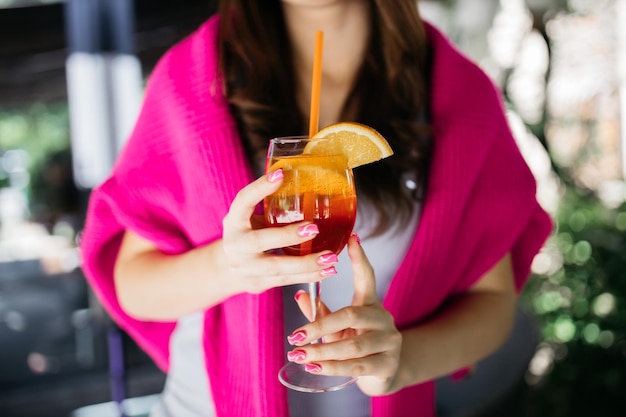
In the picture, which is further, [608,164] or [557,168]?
[608,164]

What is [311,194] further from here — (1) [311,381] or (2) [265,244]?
(1) [311,381]

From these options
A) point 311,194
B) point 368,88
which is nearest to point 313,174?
point 311,194

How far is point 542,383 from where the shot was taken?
8.68 feet

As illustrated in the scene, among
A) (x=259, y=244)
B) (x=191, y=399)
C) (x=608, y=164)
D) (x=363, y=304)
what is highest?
(x=259, y=244)

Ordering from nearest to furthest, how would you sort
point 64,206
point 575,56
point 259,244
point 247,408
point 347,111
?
point 259,244 → point 247,408 → point 347,111 → point 575,56 → point 64,206

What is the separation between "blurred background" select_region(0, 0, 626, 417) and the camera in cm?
263

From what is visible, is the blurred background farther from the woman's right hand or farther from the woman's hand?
the woman's right hand

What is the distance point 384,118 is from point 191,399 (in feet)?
1.81

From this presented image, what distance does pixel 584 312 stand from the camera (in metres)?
2.62

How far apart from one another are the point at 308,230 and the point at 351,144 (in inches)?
5.4

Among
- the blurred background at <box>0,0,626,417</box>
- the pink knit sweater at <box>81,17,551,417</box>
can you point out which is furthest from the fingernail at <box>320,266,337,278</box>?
the blurred background at <box>0,0,626,417</box>

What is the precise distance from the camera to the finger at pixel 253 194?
657 millimetres

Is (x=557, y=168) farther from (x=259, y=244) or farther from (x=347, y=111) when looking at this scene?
(x=259, y=244)

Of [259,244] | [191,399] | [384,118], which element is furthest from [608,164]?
[259,244]
